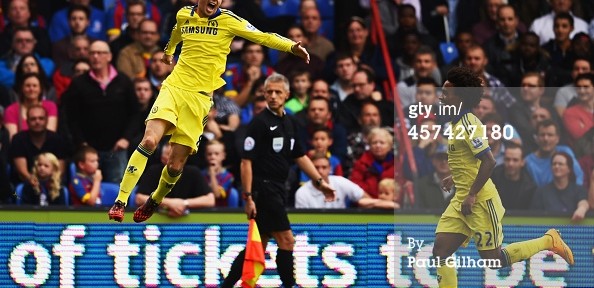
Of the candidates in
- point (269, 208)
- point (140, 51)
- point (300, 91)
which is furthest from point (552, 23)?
point (269, 208)

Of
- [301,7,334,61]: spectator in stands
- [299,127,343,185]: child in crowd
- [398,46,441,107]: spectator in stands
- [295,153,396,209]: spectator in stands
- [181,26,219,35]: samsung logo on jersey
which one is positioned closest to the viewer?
[181,26,219,35]: samsung logo on jersey

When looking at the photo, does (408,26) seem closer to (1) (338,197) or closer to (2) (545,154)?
(1) (338,197)

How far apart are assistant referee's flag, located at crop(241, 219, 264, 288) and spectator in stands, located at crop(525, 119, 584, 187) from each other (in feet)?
9.22

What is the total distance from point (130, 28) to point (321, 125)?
3045 mm

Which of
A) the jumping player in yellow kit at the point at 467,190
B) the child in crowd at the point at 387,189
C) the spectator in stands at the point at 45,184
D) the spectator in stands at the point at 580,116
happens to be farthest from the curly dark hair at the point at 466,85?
the spectator in stands at the point at 45,184

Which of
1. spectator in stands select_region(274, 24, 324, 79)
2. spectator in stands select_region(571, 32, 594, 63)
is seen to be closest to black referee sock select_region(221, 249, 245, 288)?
spectator in stands select_region(274, 24, 324, 79)

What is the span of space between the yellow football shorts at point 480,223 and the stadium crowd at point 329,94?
422 millimetres

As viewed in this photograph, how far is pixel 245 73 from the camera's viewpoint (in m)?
18.6

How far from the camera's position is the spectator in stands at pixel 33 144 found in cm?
1700

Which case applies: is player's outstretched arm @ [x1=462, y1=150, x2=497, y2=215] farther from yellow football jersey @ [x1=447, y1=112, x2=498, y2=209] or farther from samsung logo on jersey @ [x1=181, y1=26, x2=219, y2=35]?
samsung logo on jersey @ [x1=181, y1=26, x2=219, y2=35]

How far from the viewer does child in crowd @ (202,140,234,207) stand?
658 inches

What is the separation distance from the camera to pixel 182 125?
1360 centimetres

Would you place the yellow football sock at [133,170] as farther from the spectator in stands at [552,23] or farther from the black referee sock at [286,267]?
the spectator in stands at [552,23]

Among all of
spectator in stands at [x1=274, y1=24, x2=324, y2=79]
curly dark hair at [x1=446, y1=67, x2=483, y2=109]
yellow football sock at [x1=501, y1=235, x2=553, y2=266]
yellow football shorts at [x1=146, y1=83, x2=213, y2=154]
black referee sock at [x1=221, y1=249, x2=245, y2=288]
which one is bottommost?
black referee sock at [x1=221, y1=249, x2=245, y2=288]
